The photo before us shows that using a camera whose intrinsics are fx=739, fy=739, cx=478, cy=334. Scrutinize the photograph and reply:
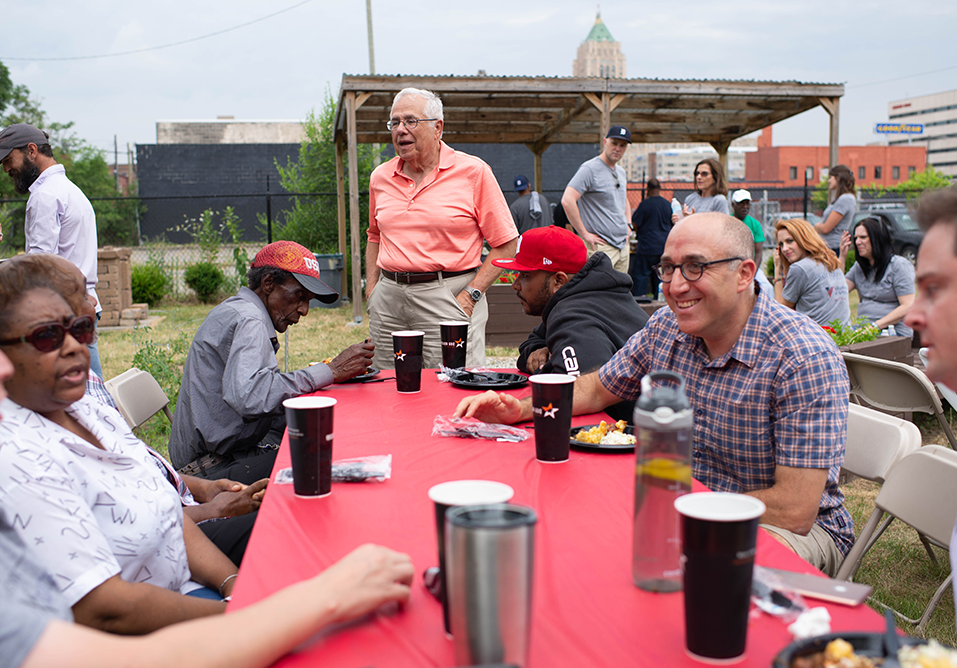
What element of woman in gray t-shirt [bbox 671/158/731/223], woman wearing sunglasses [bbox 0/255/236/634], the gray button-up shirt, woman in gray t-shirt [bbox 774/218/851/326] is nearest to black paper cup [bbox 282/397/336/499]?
woman wearing sunglasses [bbox 0/255/236/634]

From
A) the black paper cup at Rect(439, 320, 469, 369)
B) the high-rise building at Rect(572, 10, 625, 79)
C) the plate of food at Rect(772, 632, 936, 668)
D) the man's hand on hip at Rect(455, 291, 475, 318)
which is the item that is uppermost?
the high-rise building at Rect(572, 10, 625, 79)

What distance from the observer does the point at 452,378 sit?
3078mm

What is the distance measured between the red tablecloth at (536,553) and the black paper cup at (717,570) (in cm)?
2

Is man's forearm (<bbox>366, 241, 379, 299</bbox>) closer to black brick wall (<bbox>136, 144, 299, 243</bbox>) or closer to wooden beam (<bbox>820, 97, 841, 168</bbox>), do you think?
wooden beam (<bbox>820, 97, 841, 168</bbox>)

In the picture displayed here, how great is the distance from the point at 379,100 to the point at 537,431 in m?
9.55

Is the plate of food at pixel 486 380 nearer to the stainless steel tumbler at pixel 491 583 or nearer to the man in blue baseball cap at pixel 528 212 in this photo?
the stainless steel tumbler at pixel 491 583

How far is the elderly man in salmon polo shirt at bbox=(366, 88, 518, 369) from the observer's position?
4023mm

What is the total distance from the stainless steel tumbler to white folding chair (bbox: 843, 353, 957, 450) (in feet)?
11.3

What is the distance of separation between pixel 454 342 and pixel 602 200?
4927 mm

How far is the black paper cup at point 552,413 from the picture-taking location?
6.04 feet

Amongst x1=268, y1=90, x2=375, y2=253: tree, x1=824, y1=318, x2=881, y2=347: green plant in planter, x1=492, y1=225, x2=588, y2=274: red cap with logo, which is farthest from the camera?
x1=268, y1=90, x2=375, y2=253: tree

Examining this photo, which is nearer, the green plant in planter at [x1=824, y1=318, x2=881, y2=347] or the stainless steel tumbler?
the stainless steel tumbler

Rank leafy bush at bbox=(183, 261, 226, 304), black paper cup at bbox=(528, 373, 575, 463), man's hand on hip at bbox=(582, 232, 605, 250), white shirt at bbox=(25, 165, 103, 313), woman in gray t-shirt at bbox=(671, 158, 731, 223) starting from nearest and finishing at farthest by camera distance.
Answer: black paper cup at bbox=(528, 373, 575, 463) < white shirt at bbox=(25, 165, 103, 313) < woman in gray t-shirt at bbox=(671, 158, 731, 223) < man's hand on hip at bbox=(582, 232, 605, 250) < leafy bush at bbox=(183, 261, 226, 304)

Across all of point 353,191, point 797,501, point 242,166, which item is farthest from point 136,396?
point 242,166
